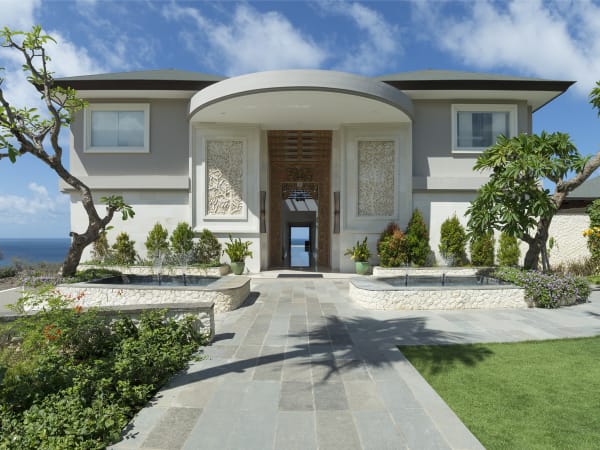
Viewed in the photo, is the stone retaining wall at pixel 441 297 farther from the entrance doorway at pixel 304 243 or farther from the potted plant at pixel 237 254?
the entrance doorway at pixel 304 243

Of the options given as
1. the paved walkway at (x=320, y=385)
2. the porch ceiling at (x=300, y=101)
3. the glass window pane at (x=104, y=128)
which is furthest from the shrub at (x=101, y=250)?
the paved walkway at (x=320, y=385)

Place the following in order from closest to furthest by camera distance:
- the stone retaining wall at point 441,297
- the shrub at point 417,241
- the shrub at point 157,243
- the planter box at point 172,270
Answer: the stone retaining wall at point 441,297 < the planter box at point 172,270 < the shrub at point 417,241 < the shrub at point 157,243

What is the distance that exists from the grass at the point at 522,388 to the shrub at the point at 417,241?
6034mm

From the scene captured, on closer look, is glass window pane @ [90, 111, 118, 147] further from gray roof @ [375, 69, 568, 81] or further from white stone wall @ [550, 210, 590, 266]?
white stone wall @ [550, 210, 590, 266]

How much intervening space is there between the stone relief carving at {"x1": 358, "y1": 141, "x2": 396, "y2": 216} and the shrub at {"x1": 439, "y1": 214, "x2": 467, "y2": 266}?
2005 millimetres

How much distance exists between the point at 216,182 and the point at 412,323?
8.09 meters

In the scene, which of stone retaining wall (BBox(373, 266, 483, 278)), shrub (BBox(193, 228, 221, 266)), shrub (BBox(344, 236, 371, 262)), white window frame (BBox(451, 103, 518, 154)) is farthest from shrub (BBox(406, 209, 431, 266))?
shrub (BBox(193, 228, 221, 266))

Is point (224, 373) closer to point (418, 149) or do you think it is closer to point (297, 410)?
point (297, 410)

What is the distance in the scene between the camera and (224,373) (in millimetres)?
3676

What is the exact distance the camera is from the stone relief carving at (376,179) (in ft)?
37.9

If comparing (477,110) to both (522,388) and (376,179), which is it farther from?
(522,388)

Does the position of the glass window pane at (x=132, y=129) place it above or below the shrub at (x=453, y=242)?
above

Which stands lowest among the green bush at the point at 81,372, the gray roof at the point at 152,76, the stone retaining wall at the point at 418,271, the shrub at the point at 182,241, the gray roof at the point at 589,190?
the green bush at the point at 81,372

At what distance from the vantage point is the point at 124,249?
1127 centimetres
